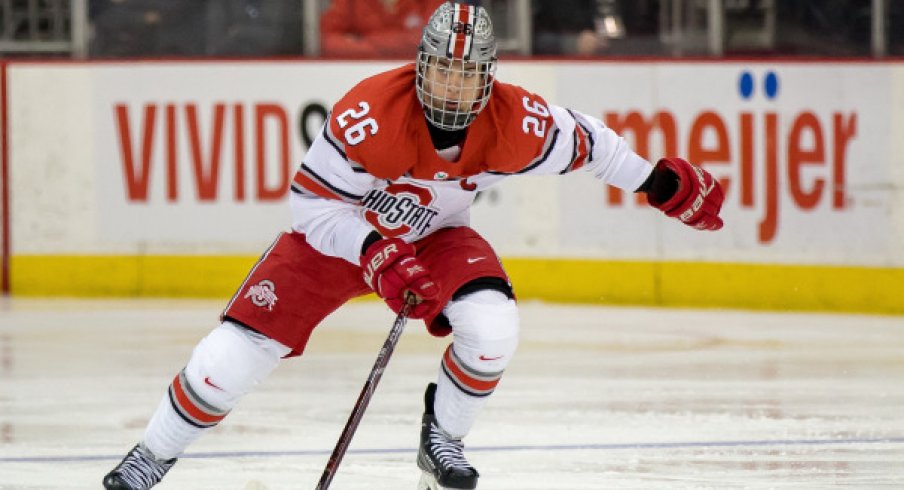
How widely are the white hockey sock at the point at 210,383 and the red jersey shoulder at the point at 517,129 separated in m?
0.59

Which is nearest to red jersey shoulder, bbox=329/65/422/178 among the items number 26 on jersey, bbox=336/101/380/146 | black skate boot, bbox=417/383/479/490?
number 26 on jersey, bbox=336/101/380/146

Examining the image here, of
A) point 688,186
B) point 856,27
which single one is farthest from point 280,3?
point 688,186

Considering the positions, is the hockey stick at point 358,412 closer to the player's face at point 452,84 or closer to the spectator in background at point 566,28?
the player's face at point 452,84

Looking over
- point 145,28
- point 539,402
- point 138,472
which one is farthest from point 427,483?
point 145,28

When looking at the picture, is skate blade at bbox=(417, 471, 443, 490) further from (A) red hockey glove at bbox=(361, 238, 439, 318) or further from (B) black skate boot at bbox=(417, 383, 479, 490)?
(A) red hockey glove at bbox=(361, 238, 439, 318)

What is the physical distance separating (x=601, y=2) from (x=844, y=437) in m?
4.42

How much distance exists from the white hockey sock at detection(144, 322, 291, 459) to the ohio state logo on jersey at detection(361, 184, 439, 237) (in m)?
0.34

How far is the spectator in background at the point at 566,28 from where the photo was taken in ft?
29.6

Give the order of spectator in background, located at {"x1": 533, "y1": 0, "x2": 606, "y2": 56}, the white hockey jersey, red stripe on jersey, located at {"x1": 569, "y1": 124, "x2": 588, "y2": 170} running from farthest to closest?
spectator in background, located at {"x1": 533, "y1": 0, "x2": 606, "y2": 56}
red stripe on jersey, located at {"x1": 569, "y1": 124, "x2": 588, "y2": 170}
the white hockey jersey

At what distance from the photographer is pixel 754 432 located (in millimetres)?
5145

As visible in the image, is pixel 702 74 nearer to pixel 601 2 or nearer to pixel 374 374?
pixel 601 2

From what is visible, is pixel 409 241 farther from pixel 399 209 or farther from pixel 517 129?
pixel 517 129

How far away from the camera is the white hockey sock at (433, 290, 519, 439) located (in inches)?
154

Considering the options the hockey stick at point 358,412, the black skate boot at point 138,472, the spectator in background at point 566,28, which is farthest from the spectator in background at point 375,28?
the black skate boot at point 138,472
